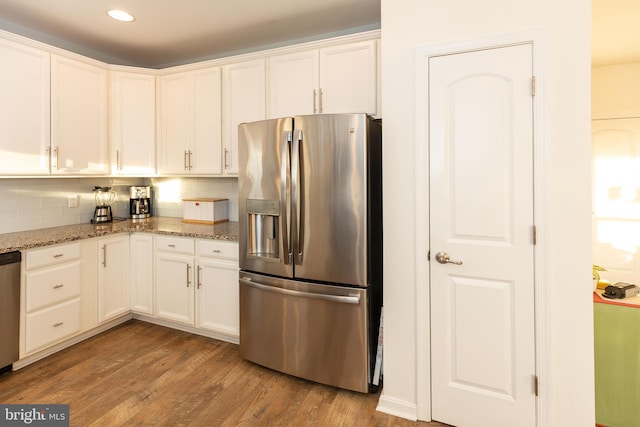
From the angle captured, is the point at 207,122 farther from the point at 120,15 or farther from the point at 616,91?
the point at 616,91

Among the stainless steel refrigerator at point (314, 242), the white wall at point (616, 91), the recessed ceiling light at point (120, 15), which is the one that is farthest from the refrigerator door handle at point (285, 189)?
the white wall at point (616, 91)

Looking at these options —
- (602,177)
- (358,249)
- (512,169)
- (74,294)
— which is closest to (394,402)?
(358,249)

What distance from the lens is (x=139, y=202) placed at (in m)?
3.79

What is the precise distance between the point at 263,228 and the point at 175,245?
1060 millimetres

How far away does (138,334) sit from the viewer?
122 inches

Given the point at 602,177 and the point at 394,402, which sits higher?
the point at 602,177

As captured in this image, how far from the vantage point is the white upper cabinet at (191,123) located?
3227 mm

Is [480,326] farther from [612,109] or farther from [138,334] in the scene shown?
[612,109]

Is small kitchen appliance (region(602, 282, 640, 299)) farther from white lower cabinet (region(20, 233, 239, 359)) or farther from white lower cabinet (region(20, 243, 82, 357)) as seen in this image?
white lower cabinet (region(20, 243, 82, 357))

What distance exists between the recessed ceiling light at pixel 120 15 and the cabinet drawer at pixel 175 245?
68.9 inches

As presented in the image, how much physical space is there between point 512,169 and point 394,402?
1.43 m

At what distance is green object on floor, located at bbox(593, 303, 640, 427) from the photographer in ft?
5.95

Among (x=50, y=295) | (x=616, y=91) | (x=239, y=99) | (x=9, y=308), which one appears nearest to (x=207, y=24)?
(x=239, y=99)

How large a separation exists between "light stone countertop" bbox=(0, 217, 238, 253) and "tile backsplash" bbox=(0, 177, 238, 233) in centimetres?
11
